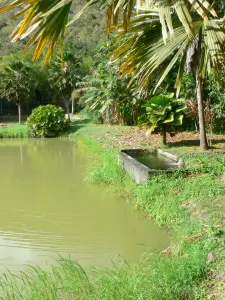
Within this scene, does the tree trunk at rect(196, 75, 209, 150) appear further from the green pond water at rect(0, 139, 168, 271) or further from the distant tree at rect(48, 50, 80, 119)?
the distant tree at rect(48, 50, 80, 119)

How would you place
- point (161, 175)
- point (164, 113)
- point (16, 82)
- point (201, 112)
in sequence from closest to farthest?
point (161, 175) → point (201, 112) → point (164, 113) → point (16, 82)

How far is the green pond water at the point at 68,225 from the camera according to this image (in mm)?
4852

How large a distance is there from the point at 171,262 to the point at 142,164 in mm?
4205

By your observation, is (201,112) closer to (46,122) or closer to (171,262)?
(171,262)

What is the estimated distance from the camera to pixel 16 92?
31.9 m

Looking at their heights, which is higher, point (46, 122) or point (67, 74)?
point (67, 74)

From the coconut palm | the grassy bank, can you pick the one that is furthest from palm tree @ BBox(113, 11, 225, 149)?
the grassy bank

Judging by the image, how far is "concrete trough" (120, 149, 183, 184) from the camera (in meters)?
7.07

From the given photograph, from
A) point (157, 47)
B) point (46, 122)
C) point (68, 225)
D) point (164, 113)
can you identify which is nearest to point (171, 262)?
point (157, 47)

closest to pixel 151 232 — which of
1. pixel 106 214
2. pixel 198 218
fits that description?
pixel 198 218

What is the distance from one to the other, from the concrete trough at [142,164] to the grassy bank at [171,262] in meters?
0.17

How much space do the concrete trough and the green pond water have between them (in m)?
0.59

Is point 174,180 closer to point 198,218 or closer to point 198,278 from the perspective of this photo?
point 198,218

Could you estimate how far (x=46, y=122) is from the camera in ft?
78.7
